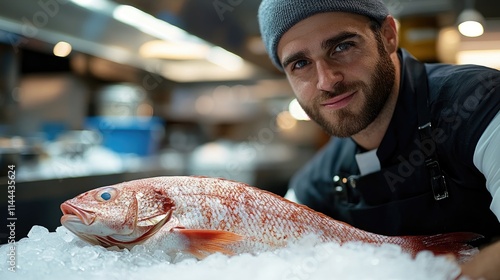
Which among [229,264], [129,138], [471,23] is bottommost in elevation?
[129,138]

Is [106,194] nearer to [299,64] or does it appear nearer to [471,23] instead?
[299,64]

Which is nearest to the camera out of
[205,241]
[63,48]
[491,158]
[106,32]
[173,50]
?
[205,241]

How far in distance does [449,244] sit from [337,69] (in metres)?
0.42

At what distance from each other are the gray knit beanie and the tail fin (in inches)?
20.9

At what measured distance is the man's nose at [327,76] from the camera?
43.1 inches

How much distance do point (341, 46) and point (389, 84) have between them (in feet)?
0.72

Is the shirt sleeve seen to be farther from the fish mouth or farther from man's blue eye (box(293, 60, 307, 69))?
the fish mouth

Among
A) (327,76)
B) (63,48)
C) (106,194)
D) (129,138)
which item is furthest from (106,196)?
(129,138)

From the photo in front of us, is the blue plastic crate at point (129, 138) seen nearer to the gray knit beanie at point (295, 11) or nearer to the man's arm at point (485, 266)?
the gray knit beanie at point (295, 11)

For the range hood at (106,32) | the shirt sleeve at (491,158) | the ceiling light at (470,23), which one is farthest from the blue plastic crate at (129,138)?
the shirt sleeve at (491,158)

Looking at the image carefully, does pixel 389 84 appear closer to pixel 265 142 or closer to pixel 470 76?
pixel 470 76

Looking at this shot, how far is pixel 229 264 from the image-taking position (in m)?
0.81

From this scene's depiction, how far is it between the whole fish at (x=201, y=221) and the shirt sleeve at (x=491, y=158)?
3.9 inches

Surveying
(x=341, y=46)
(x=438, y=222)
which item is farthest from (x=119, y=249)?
(x=438, y=222)
